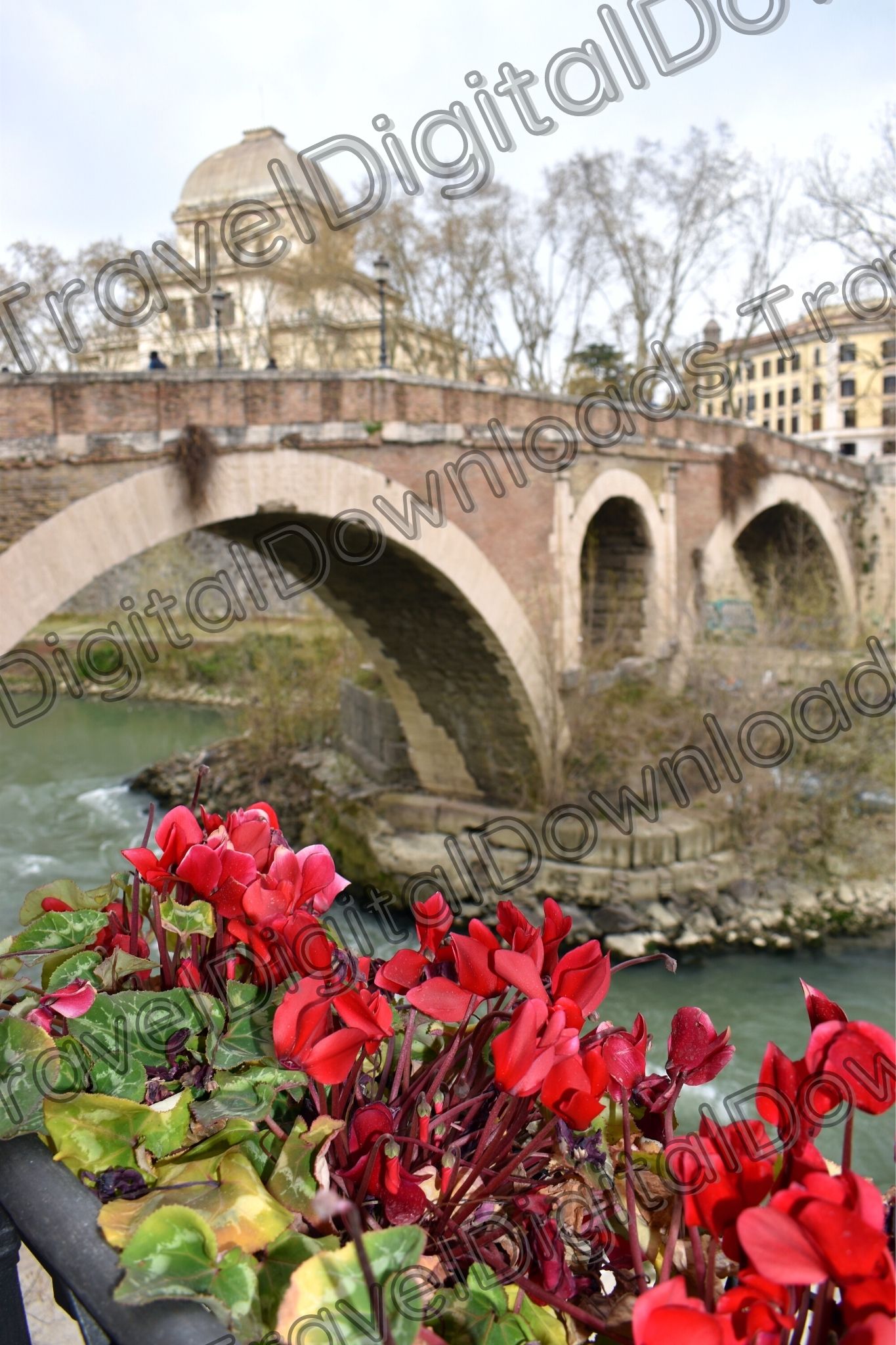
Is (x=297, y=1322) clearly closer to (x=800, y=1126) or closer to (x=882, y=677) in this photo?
(x=800, y=1126)

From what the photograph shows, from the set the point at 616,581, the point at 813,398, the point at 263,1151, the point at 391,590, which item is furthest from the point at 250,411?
the point at 813,398

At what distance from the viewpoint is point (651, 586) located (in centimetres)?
1156

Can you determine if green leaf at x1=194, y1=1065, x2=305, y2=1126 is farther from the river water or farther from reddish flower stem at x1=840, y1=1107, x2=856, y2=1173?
the river water

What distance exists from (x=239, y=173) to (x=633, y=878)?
52.2ft

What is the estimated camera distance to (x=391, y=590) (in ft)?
29.9

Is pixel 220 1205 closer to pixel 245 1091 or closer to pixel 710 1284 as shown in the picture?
pixel 245 1091

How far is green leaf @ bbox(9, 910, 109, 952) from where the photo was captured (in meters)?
0.87

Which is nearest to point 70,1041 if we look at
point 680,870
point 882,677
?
point 680,870

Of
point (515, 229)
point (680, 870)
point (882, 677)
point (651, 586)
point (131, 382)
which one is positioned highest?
point (515, 229)

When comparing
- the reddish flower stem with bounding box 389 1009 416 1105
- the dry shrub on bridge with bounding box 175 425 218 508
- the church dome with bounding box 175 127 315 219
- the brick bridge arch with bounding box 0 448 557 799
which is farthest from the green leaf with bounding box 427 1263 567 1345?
the church dome with bounding box 175 127 315 219

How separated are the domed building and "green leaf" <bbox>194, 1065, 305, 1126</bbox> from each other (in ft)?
54.2

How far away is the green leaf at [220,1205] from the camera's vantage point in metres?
0.61

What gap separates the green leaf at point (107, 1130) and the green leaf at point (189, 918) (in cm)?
15

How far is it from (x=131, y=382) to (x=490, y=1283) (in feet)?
20.3
